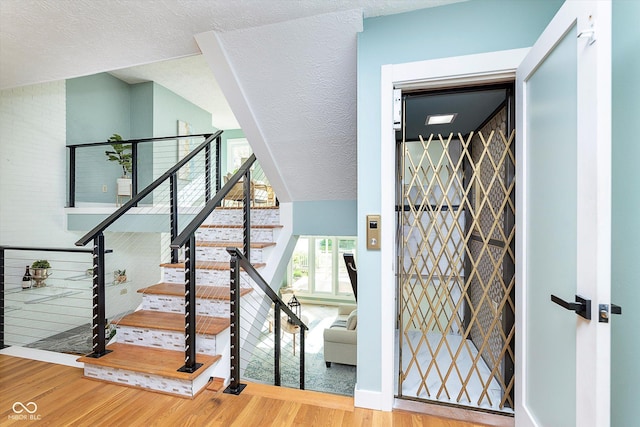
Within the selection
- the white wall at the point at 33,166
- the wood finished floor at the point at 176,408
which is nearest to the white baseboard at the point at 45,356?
the wood finished floor at the point at 176,408

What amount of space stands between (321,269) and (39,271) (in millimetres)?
5644

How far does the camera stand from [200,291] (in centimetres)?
252

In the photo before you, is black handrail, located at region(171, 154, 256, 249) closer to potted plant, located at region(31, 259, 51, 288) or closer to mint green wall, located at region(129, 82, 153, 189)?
potted plant, located at region(31, 259, 51, 288)

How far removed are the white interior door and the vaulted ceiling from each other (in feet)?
2.49

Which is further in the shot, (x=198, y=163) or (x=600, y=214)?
(x=198, y=163)

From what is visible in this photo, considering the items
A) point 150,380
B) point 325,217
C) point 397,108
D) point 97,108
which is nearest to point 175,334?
point 150,380

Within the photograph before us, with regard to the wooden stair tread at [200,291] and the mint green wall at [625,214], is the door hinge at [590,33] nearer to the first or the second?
the mint green wall at [625,214]

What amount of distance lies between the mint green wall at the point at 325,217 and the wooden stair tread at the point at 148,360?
4.46ft

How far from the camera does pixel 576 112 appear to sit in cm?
105

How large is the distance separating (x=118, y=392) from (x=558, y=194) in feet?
8.27

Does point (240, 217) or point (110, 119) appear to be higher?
point (110, 119)

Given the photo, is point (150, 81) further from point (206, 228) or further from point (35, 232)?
point (206, 228)

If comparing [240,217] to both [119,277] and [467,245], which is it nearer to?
[467,245]

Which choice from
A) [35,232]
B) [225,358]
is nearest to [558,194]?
[225,358]
